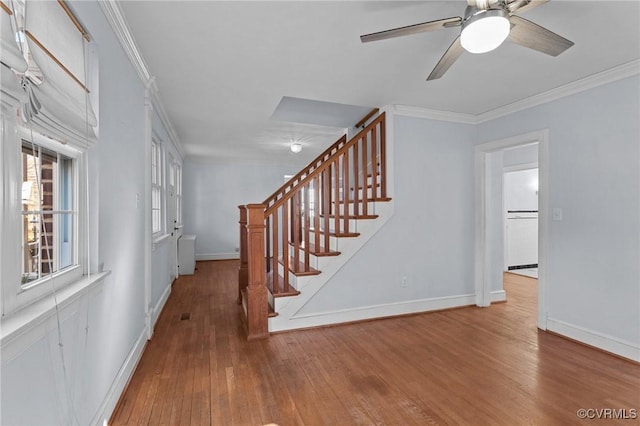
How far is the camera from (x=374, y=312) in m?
3.34

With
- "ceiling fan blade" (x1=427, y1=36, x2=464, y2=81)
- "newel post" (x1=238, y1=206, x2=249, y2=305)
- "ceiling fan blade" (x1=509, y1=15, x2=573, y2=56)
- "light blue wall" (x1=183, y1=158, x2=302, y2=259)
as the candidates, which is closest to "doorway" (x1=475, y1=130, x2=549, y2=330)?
"ceiling fan blade" (x1=509, y1=15, x2=573, y2=56)

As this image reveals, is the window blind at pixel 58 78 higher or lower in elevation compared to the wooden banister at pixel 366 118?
lower

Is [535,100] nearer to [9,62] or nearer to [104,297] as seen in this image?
[9,62]

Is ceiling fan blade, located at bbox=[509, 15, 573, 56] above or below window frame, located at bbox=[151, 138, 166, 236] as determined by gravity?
above

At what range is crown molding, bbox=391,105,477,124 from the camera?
11.4 feet

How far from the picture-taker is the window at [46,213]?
1128 millimetres

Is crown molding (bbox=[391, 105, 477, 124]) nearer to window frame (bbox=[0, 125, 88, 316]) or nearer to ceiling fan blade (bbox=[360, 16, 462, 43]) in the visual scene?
ceiling fan blade (bbox=[360, 16, 462, 43])

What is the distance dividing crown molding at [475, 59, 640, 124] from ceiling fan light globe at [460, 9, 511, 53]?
1.94 metres

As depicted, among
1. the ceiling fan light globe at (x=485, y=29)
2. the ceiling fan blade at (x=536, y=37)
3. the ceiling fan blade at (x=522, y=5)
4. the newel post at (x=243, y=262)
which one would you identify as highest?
the ceiling fan blade at (x=522, y=5)

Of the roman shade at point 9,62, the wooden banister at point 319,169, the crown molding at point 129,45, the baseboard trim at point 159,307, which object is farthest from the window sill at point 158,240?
the roman shade at point 9,62

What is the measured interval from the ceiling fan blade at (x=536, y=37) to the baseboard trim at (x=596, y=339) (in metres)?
2.48

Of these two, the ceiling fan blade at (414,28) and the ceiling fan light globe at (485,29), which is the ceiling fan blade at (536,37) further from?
the ceiling fan blade at (414,28)

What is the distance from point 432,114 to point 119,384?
397 cm

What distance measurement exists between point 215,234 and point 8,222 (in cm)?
626
